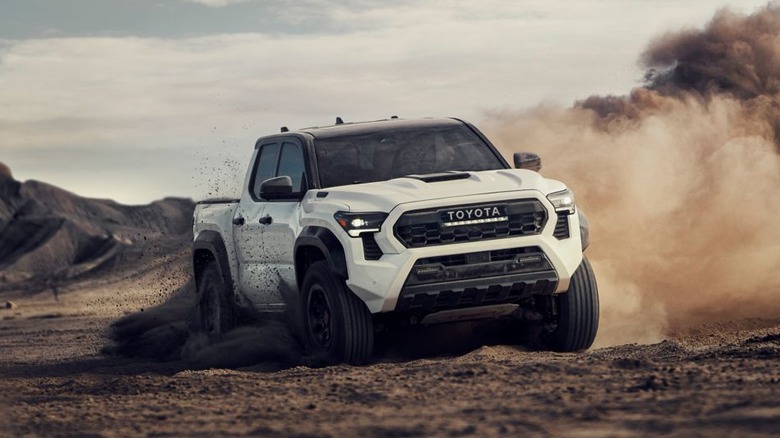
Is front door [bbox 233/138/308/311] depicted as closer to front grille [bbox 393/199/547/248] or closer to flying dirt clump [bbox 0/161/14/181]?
front grille [bbox 393/199/547/248]

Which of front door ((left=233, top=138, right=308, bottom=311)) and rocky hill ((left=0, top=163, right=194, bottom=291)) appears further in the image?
rocky hill ((left=0, top=163, right=194, bottom=291))

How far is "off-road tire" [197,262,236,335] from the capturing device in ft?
41.0

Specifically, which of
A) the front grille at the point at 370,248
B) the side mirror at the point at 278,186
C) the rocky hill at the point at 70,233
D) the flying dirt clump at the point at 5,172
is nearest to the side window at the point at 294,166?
the side mirror at the point at 278,186

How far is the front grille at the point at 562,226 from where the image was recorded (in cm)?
1038

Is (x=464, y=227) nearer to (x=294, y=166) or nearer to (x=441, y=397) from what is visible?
(x=294, y=166)

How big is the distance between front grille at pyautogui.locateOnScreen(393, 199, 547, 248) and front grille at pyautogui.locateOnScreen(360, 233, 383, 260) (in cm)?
17

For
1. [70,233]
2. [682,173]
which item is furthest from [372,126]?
[70,233]

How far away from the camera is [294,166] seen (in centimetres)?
1136

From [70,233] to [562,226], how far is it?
181ft

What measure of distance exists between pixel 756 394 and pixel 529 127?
1475 cm

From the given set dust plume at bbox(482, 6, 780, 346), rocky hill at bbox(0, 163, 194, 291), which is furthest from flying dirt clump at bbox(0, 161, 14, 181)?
dust plume at bbox(482, 6, 780, 346)

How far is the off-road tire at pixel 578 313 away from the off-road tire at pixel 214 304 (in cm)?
319

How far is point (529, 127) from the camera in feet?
71.6

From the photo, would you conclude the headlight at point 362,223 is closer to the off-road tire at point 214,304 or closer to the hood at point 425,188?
the hood at point 425,188
